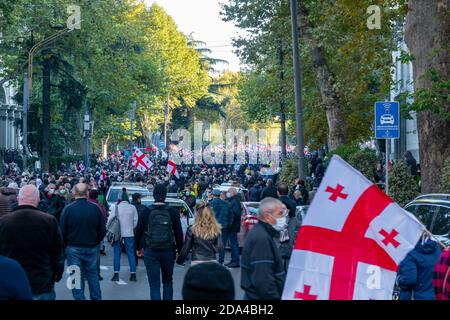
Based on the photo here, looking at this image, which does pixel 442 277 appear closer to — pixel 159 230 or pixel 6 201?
pixel 159 230

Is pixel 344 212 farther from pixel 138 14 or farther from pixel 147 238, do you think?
pixel 138 14

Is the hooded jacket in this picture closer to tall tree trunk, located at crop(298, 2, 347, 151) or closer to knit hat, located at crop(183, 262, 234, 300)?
knit hat, located at crop(183, 262, 234, 300)

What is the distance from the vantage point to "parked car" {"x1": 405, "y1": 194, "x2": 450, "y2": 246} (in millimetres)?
12650

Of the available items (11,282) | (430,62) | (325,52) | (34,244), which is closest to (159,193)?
(34,244)

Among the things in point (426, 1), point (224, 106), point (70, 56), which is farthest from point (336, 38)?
point (224, 106)

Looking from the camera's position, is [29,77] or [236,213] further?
[29,77]

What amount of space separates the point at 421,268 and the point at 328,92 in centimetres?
2848

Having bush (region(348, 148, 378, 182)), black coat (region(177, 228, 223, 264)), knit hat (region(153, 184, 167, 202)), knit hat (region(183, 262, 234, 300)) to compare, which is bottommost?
black coat (region(177, 228, 223, 264))

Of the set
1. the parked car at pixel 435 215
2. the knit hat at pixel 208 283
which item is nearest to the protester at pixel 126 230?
the parked car at pixel 435 215

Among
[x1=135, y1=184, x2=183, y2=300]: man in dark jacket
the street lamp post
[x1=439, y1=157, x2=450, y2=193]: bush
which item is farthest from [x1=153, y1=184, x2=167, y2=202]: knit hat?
the street lamp post

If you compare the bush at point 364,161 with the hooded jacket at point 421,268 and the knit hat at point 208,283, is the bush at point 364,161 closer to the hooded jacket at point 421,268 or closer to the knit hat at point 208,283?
the hooded jacket at point 421,268

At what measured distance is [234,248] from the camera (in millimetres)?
20984

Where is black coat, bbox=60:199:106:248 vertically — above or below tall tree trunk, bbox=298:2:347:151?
below

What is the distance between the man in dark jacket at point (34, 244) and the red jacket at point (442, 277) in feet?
11.1
